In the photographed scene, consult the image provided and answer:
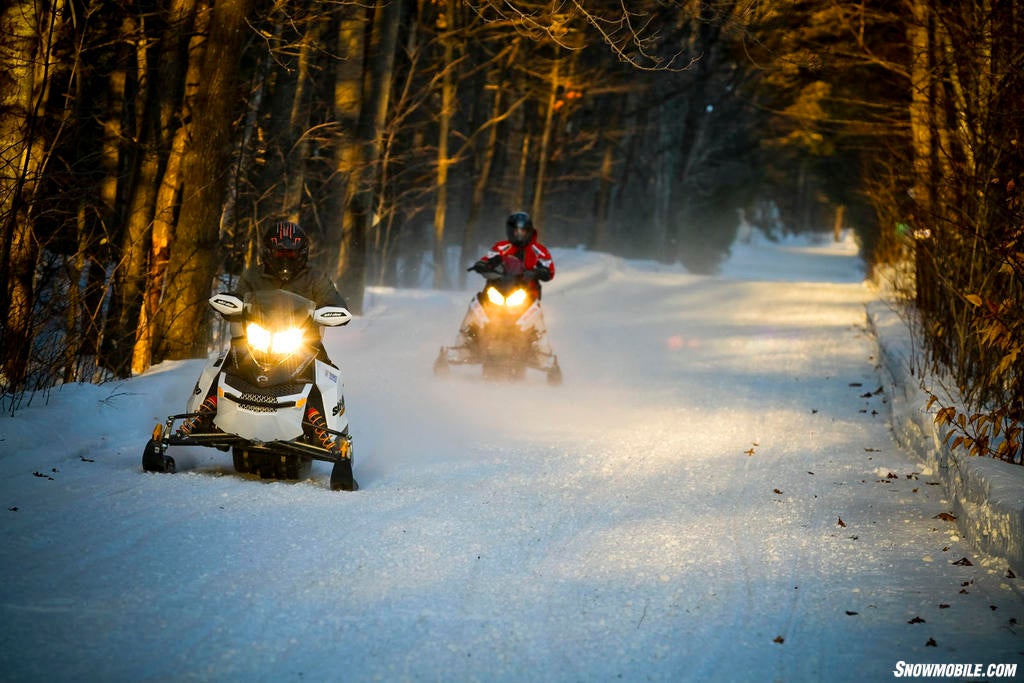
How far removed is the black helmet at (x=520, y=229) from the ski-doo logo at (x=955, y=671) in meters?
10.2

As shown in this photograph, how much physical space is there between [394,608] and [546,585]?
3.09 feet

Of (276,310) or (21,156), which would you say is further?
(21,156)

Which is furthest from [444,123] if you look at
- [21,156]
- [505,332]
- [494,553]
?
[494,553]

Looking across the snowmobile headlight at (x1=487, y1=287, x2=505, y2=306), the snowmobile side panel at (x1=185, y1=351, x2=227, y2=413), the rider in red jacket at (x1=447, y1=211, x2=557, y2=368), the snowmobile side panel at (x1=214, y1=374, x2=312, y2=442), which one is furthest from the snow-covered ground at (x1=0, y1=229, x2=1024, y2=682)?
the snowmobile headlight at (x1=487, y1=287, x2=505, y2=306)

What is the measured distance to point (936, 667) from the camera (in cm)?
479

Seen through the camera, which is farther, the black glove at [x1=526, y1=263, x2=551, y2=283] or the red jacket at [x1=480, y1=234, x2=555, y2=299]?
the red jacket at [x1=480, y1=234, x2=555, y2=299]

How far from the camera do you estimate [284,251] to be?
28.3 ft

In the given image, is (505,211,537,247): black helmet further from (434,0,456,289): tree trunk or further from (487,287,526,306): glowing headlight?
(434,0,456,289): tree trunk

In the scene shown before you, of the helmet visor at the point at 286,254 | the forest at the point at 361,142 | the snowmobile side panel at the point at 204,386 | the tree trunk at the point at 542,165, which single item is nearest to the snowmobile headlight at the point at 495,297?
the forest at the point at 361,142

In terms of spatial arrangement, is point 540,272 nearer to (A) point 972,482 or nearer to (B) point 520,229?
(B) point 520,229

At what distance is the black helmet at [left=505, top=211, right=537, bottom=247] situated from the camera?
14.4 metres

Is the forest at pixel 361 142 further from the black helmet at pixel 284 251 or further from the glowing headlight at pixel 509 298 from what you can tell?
the glowing headlight at pixel 509 298

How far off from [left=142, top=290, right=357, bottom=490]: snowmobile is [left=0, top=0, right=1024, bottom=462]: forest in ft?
6.31

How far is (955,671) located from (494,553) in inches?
105
